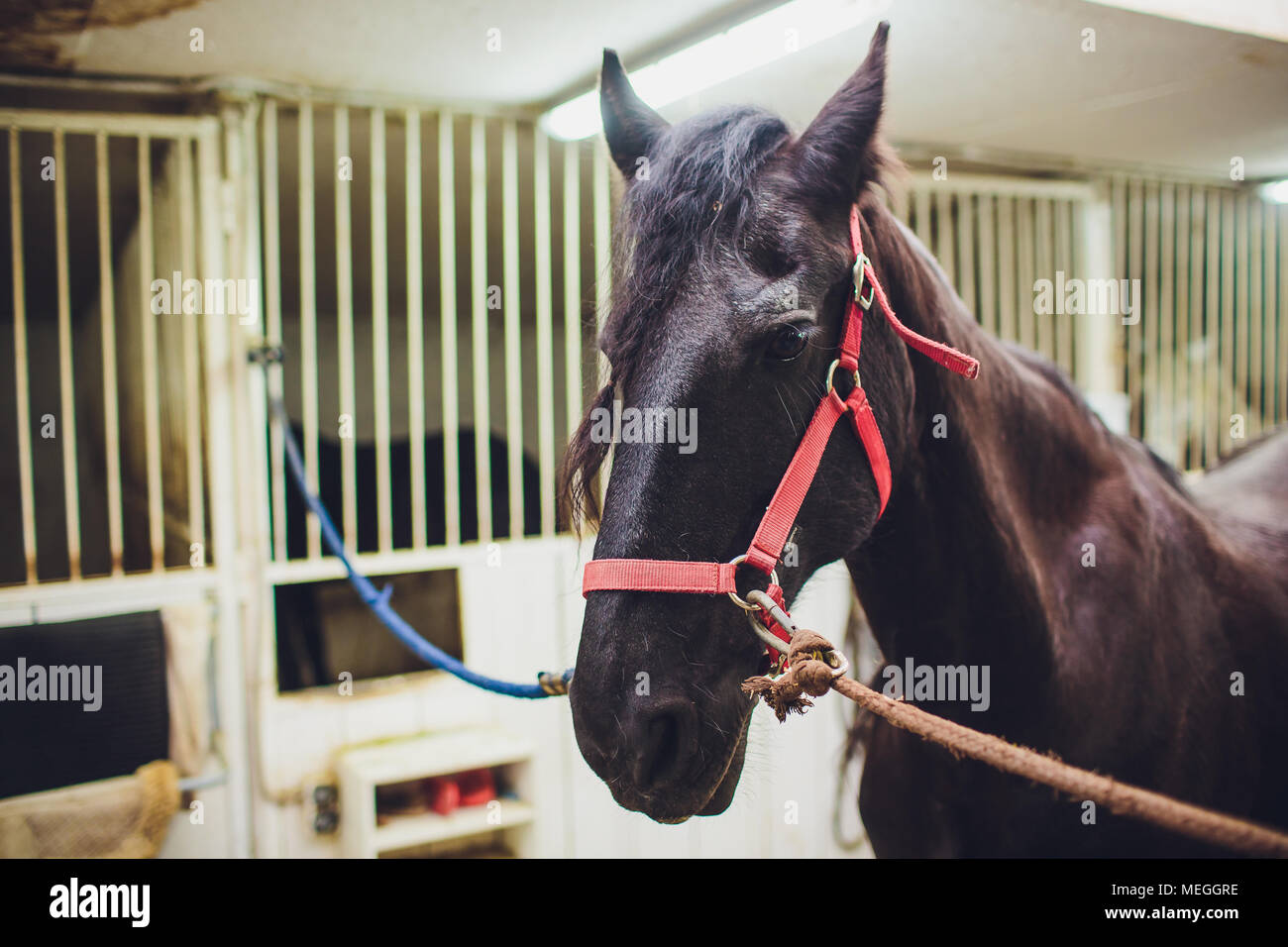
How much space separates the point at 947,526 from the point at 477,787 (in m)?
1.99

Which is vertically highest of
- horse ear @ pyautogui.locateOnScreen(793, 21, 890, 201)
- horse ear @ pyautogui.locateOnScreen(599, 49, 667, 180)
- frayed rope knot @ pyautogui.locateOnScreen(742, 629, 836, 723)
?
horse ear @ pyautogui.locateOnScreen(599, 49, 667, 180)

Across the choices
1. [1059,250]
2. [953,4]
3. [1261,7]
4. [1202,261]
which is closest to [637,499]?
[953,4]

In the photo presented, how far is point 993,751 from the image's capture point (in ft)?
3.62

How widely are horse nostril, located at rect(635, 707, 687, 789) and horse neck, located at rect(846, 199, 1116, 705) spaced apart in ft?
1.60

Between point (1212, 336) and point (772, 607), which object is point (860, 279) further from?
point (1212, 336)

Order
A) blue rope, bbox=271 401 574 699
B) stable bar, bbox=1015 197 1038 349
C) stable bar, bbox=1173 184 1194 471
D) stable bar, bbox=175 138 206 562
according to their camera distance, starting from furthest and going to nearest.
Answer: stable bar, bbox=1173 184 1194 471 → stable bar, bbox=1015 197 1038 349 → stable bar, bbox=175 138 206 562 → blue rope, bbox=271 401 574 699

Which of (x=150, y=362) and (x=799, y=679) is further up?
(x=150, y=362)

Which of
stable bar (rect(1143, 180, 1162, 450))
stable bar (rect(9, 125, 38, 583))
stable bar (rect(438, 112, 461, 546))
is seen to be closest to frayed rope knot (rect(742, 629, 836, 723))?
stable bar (rect(438, 112, 461, 546))

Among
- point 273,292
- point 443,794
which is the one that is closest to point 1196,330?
point 443,794

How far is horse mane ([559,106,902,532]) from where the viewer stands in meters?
1.17

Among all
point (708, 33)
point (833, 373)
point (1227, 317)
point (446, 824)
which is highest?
point (708, 33)

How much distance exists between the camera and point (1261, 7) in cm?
251

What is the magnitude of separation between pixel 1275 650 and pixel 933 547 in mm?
890

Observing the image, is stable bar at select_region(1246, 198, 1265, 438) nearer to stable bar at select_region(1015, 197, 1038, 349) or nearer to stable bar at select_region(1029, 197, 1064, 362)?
stable bar at select_region(1029, 197, 1064, 362)
